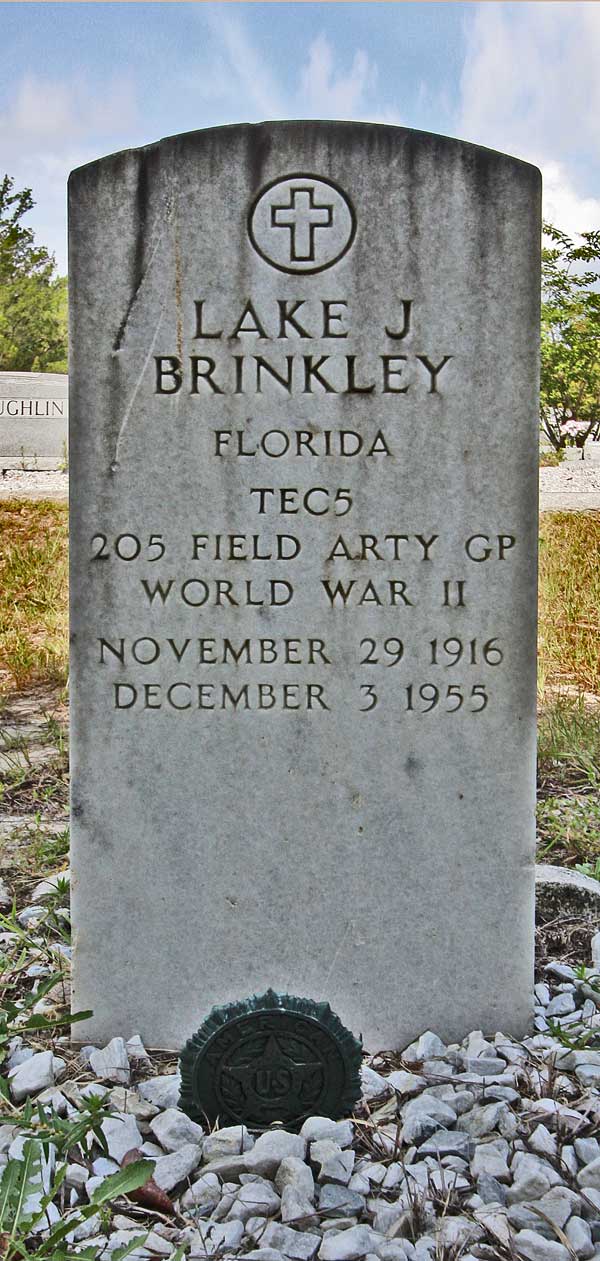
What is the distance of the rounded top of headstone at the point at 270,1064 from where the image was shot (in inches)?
98.7

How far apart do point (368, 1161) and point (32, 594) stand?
569cm

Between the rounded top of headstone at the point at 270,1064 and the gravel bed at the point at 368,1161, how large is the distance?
0.05 metres

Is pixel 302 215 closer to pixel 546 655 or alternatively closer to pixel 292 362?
pixel 292 362

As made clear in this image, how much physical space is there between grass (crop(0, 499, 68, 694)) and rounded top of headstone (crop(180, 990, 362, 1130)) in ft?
12.6

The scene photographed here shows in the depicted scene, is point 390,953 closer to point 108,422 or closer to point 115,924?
point 115,924

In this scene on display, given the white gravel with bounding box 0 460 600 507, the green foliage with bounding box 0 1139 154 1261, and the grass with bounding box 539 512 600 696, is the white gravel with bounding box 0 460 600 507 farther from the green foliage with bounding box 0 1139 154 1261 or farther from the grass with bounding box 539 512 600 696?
the green foliage with bounding box 0 1139 154 1261

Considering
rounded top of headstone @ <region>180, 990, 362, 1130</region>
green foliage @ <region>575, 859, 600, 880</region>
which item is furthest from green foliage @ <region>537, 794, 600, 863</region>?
rounded top of headstone @ <region>180, 990, 362, 1130</region>

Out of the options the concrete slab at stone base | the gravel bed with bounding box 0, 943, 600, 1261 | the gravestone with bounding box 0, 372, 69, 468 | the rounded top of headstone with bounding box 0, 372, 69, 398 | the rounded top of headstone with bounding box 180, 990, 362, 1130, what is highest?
the rounded top of headstone with bounding box 0, 372, 69, 398

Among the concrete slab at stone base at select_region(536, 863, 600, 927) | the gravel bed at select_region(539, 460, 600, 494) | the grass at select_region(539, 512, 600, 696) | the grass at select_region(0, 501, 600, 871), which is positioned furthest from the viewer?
the gravel bed at select_region(539, 460, 600, 494)

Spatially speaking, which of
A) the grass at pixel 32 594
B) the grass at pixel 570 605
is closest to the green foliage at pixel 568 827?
the grass at pixel 570 605

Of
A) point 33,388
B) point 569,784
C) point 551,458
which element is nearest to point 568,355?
point 551,458

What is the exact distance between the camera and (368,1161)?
2.35 metres

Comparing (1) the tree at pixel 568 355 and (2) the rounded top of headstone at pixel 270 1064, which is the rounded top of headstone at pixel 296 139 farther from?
(1) the tree at pixel 568 355

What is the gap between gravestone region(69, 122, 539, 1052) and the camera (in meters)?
2.63
